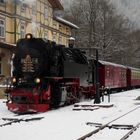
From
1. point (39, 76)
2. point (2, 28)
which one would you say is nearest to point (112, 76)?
point (2, 28)

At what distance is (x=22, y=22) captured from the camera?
36.7 meters

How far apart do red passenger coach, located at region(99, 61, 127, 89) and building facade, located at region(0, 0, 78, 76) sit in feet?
18.7

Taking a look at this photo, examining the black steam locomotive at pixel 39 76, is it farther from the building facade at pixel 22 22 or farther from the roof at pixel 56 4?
the roof at pixel 56 4

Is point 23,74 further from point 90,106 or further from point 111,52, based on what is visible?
point 111,52

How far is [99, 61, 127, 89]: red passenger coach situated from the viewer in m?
30.9

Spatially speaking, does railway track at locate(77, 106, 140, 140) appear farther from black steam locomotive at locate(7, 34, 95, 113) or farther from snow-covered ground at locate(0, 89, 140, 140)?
black steam locomotive at locate(7, 34, 95, 113)

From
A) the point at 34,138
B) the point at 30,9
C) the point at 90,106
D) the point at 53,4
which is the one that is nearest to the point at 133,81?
the point at 53,4

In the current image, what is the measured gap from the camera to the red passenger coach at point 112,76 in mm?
30866

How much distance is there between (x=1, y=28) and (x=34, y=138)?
24.8m

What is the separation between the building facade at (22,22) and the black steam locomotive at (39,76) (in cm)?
929

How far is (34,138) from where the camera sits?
32.7 ft

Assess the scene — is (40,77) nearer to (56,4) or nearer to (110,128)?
(110,128)

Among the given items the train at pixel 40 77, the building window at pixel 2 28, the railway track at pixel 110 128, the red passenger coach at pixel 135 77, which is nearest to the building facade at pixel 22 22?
the building window at pixel 2 28

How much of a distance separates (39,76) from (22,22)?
19.9m
